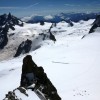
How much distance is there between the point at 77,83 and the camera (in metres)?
42.9

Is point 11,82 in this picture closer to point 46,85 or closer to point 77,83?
point 77,83

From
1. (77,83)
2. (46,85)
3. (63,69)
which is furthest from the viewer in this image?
(63,69)

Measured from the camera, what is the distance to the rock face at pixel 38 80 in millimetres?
26406

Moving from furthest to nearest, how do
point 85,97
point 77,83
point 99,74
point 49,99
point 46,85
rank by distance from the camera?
point 99,74, point 77,83, point 85,97, point 46,85, point 49,99

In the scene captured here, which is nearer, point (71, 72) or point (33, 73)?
point (33, 73)

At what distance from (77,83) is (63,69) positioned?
13.7 meters

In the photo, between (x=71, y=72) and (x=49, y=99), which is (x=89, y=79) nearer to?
(x=71, y=72)

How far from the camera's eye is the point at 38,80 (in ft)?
90.6

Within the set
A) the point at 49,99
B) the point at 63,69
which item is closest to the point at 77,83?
the point at 63,69

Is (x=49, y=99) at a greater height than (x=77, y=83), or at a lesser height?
greater

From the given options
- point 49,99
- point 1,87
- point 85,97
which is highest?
point 49,99

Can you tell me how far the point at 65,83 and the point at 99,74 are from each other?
23.5 ft

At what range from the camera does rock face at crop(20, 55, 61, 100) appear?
2641 cm

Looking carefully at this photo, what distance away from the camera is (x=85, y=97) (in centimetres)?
3562
